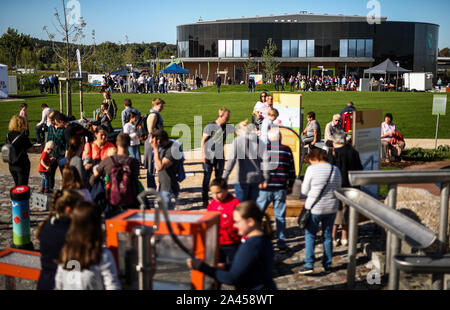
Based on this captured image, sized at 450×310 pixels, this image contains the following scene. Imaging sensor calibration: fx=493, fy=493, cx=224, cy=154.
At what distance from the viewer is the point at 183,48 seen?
82688 millimetres

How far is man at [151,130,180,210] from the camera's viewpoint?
26.8 feet

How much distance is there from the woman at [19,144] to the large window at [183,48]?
7356 cm

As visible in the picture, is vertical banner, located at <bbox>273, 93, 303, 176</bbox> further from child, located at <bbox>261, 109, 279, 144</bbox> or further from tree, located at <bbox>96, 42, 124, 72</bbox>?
tree, located at <bbox>96, 42, 124, 72</bbox>

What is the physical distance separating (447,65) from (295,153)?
118429 mm

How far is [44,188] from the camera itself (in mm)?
10883

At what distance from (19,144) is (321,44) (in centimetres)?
6977

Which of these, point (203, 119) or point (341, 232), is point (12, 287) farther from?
point (203, 119)

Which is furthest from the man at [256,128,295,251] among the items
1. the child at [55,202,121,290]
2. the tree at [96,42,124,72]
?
the tree at [96,42,124,72]

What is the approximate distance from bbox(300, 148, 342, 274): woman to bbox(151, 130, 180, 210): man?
7.97 ft

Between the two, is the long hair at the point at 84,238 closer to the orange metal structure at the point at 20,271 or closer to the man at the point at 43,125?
the orange metal structure at the point at 20,271
